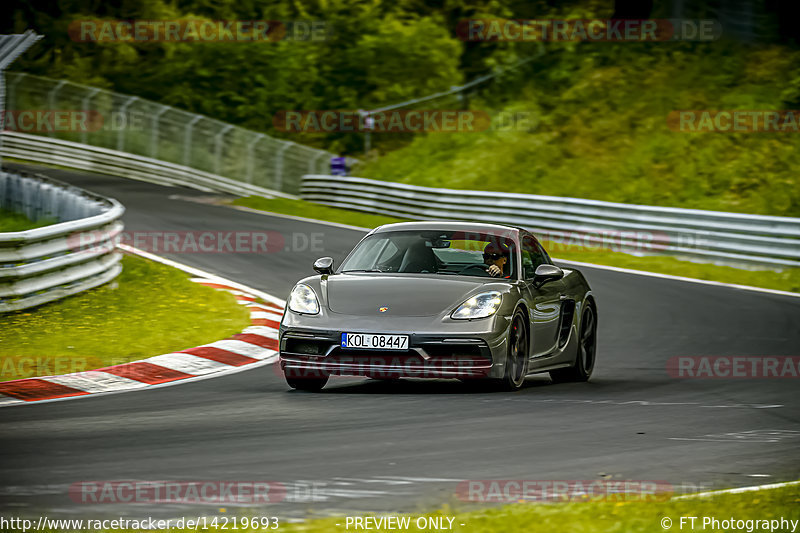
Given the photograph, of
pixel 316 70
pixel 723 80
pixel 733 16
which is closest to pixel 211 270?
pixel 723 80

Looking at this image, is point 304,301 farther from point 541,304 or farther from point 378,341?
point 541,304

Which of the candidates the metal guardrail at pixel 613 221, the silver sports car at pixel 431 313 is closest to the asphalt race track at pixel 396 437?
the silver sports car at pixel 431 313

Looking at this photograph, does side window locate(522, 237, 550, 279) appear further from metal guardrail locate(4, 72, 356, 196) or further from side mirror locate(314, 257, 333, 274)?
metal guardrail locate(4, 72, 356, 196)

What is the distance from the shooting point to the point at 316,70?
49094mm

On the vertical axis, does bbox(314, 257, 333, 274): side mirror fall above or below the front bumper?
above

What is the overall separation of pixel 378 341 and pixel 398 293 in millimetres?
515

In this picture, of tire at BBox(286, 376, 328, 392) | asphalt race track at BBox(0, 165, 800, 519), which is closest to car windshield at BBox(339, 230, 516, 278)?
asphalt race track at BBox(0, 165, 800, 519)

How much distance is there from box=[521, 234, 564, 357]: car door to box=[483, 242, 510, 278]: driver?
163mm

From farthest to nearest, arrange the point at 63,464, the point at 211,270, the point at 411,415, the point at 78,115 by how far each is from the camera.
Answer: the point at 78,115 → the point at 211,270 → the point at 411,415 → the point at 63,464

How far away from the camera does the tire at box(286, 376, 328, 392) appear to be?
9.84 meters

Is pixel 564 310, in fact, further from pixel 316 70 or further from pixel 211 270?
pixel 316 70

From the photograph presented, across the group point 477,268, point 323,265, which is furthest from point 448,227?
point 323,265

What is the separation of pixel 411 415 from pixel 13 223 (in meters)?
13.3

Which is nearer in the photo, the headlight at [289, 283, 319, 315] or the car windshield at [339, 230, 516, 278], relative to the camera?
the headlight at [289, 283, 319, 315]
